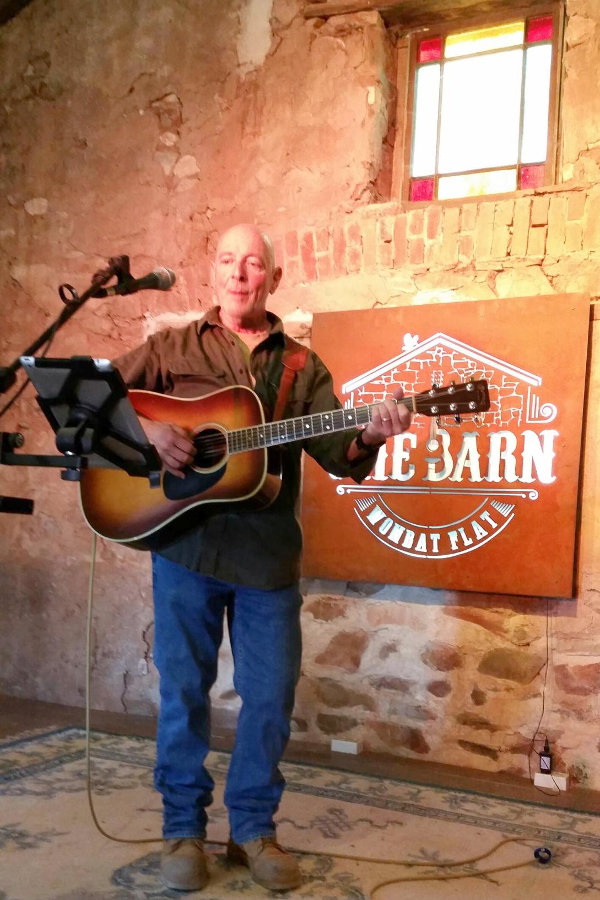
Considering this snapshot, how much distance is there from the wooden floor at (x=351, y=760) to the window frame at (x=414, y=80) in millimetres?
2067

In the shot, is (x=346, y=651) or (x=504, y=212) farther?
(x=346, y=651)

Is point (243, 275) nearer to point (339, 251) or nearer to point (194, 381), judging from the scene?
point (194, 381)

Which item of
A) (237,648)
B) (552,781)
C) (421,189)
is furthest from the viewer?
(421,189)

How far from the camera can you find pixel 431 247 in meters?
3.25

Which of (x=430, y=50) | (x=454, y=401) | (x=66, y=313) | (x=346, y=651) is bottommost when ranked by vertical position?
(x=346, y=651)

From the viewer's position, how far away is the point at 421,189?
3.48m

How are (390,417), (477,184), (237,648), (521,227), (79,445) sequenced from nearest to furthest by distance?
1. (79,445)
2. (390,417)
3. (237,648)
4. (521,227)
5. (477,184)

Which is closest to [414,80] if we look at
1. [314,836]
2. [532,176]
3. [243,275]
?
[532,176]

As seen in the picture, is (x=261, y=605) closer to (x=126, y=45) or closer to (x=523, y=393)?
(x=523, y=393)

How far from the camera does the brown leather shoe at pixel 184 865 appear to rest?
195 cm

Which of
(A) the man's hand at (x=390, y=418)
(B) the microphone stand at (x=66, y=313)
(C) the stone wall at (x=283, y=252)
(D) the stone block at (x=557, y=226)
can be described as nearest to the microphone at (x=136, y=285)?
(B) the microphone stand at (x=66, y=313)

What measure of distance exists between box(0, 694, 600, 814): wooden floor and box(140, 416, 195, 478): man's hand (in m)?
1.44

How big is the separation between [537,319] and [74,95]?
8.01 feet

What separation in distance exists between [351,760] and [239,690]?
1.16 metres
